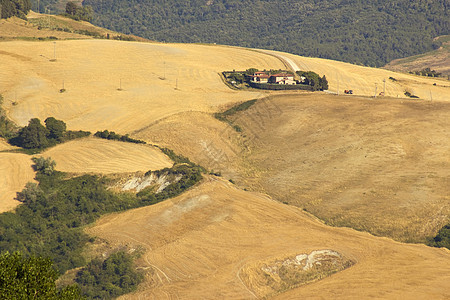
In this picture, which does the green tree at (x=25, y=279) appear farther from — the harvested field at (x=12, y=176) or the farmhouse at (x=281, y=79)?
the farmhouse at (x=281, y=79)

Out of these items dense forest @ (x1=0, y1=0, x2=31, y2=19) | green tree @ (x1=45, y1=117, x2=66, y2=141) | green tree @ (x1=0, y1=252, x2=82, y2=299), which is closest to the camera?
green tree @ (x1=0, y1=252, x2=82, y2=299)

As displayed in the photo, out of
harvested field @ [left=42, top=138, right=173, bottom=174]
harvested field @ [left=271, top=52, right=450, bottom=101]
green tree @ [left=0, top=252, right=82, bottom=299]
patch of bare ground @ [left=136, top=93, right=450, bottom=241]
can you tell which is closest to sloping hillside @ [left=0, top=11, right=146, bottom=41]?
harvested field @ [left=271, top=52, right=450, bottom=101]

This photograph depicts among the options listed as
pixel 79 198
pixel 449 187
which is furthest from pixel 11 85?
pixel 449 187

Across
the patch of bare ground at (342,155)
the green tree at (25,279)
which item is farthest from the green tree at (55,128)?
the green tree at (25,279)

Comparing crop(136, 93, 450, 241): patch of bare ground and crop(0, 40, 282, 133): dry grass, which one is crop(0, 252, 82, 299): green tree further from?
crop(0, 40, 282, 133): dry grass

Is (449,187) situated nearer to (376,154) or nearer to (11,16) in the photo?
(376,154)

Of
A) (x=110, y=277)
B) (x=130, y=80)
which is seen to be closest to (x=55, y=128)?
(x=130, y=80)
